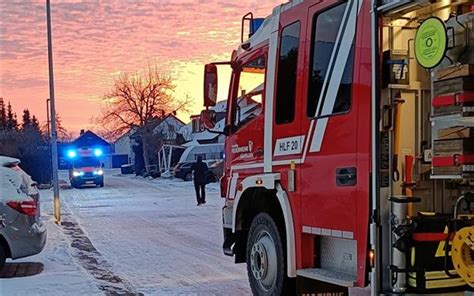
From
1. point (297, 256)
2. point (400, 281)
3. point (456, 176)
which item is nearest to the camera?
point (456, 176)

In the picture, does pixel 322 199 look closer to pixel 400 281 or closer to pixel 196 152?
pixel 400 281

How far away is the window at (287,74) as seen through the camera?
6.10 metres

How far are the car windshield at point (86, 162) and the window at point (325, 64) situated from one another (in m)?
34.8

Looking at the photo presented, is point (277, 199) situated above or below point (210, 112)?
below

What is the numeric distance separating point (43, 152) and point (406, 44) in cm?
3640

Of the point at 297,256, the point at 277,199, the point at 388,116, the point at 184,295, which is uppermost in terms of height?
the point at 388,116

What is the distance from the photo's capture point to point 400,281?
467cm

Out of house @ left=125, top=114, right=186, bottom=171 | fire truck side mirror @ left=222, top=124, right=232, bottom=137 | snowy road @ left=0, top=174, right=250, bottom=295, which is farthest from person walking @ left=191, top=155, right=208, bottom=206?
house @ left=125, top=114, right=186, bottom=171

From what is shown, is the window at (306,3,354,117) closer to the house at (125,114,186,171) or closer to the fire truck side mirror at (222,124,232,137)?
the fire truck side mirror at (222,124,232,137)

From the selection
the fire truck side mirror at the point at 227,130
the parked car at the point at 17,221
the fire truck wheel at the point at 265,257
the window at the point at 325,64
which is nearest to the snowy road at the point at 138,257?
the parked car at the point at 17,221

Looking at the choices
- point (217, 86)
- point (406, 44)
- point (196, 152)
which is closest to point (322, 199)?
point (406, 44)

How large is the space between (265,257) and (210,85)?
91.9 inches

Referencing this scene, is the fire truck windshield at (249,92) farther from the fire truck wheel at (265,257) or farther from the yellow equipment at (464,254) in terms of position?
the yellow equipment at (464,254)

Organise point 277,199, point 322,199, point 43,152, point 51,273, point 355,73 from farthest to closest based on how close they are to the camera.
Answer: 1. point 43,152
2. point 51,273
3. point 277,199
4. point 322,199
5. point 355,73
